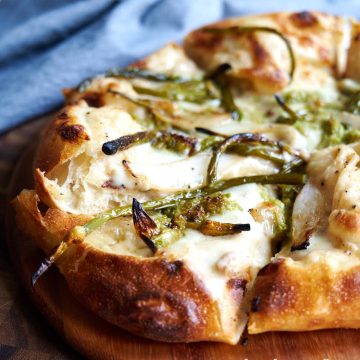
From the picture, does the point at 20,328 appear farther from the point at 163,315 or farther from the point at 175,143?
the point at 175,143

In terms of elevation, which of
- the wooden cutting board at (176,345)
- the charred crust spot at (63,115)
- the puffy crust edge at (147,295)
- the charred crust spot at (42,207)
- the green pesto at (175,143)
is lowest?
the wooden cutting board at (176,345)

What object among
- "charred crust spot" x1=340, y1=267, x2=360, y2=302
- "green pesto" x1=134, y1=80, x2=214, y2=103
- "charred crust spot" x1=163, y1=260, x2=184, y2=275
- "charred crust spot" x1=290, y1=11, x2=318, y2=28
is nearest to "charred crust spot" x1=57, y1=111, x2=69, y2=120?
"green pesto" x1=134, y1=80, x2=214, y2=103

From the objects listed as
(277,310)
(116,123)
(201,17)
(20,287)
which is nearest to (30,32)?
(201,17)

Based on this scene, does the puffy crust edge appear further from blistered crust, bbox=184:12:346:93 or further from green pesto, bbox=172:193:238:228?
blistered crust, bbox=184:12:346:93

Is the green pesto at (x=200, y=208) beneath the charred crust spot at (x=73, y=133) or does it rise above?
beneath

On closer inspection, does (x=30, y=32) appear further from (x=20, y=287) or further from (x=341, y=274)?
(x=341, y=274)

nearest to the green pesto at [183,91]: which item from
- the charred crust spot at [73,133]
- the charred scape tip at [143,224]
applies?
the charred crust spot at [73,133]

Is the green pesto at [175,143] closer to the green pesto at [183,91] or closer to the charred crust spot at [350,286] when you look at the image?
the green pesto at [183,91]
